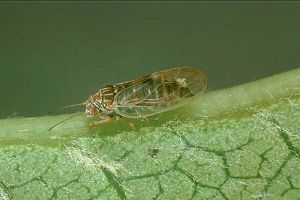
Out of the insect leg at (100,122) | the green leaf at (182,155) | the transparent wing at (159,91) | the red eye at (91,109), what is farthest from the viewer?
the red eye at (91,109)

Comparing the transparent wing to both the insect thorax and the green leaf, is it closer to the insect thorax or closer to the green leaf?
the insect thorax

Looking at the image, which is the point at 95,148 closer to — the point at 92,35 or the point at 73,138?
the point at 73,138

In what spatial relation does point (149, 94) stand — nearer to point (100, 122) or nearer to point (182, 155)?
point (100, 122)

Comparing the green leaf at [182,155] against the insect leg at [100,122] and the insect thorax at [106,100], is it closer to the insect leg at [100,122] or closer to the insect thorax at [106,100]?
the insect leg at [100,122]

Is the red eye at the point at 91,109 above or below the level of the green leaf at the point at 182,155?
above

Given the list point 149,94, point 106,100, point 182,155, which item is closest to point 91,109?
point 106,100

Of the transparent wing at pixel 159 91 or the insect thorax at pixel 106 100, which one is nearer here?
the transparent wing at pixel 159 91

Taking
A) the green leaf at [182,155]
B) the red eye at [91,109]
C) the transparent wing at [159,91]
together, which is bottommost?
the green leaf at [182,155]

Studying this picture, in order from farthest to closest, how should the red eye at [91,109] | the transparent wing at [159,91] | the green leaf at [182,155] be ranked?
the red eye at [91,109] < the transparent wing at [159,91] < the green leaf at [182,155]

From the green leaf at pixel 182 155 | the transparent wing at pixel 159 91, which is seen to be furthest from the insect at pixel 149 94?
the green leaf at pixel 182 155
